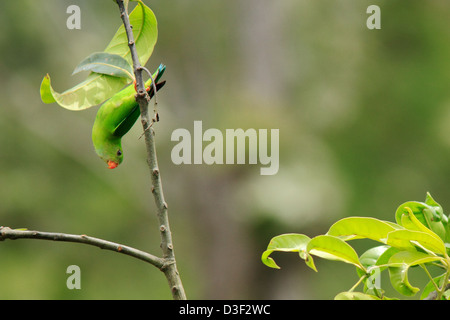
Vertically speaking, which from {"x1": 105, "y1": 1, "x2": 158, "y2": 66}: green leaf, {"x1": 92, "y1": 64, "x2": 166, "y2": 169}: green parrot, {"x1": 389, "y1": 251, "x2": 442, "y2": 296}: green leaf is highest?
{"x1": 105, "y1": 1, "x2": 158, "y2": 66}: green leaf

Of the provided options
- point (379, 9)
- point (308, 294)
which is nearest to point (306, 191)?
point (308, 294)

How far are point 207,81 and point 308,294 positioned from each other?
2.51 meters

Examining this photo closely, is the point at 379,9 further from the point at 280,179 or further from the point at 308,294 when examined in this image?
the point at 308,294

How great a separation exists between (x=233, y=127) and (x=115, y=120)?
3556 mm

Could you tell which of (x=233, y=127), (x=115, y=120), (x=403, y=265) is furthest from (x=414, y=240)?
(x=233, y=127)

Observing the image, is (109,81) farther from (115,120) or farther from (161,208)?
(161,208)

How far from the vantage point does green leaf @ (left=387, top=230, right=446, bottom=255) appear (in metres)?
0.71

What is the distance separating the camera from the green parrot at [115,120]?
829mm

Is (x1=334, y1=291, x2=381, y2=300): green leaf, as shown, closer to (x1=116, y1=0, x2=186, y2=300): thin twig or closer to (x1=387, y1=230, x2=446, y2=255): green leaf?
(x1=387, y1=230, x2=446, y2=255): green leaf

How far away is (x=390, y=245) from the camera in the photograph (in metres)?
0.76

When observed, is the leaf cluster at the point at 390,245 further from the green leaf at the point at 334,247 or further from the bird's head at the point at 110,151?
the bird's head at the point at 110,151

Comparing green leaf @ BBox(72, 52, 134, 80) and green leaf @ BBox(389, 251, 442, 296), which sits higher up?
green leaf @ BBox(72, 52, 134, 80)

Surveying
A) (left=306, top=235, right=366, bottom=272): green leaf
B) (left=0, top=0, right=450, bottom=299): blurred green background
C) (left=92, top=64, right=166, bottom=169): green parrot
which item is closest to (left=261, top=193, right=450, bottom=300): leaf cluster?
(left=306, top=235, right=366, bottom=272): green leaf

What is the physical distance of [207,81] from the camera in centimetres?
578
